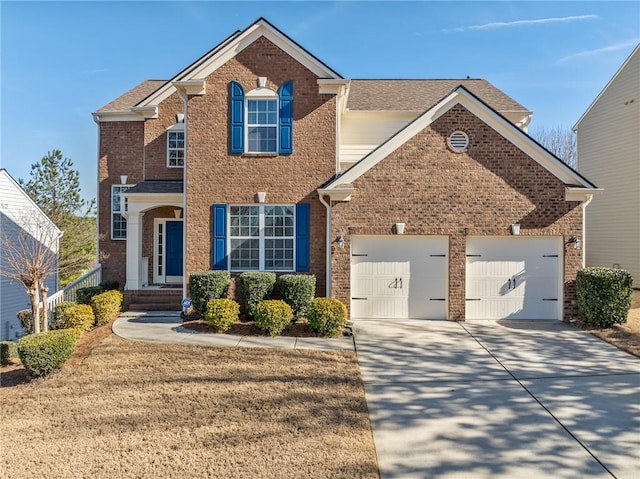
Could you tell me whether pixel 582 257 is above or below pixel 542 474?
above

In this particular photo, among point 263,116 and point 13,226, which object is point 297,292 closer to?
point 263,116

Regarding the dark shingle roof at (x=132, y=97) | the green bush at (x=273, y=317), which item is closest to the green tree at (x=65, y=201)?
the dark shingle roof at (x=132, y=97)

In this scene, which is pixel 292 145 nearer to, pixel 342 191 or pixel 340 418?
pixel 342 191

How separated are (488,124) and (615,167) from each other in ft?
35.0

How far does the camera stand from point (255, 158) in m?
11.5

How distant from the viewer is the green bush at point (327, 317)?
9.38 metres

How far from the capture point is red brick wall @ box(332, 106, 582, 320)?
35.1ft

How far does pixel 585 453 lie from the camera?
4.55m

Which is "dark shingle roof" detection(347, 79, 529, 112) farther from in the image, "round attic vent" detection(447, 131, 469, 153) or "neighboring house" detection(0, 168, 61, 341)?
"neighboring house" detection(0, 168, 61, 341)

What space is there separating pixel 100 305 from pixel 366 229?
7.50 meters

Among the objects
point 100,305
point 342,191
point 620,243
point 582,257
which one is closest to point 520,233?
point 582,257

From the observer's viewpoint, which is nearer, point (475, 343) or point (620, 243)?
point (475, 343)

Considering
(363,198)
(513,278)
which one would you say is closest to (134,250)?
(363,198)

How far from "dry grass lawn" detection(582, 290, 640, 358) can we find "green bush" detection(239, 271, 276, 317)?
26.7 feet
